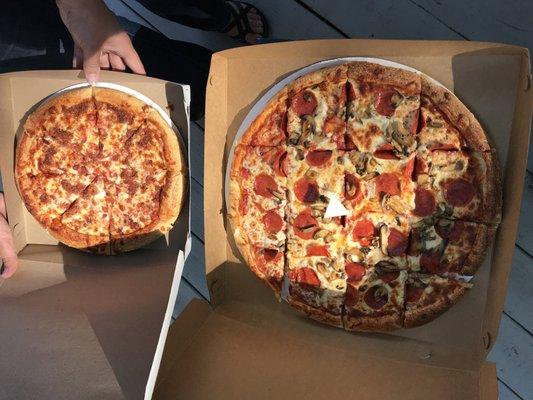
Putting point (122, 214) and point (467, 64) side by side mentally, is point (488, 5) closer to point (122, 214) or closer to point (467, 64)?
point (467, 64)

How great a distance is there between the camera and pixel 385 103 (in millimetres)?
2094

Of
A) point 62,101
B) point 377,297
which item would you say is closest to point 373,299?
point 377,297

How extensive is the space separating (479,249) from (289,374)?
931mm

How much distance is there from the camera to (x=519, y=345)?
2.86 meters

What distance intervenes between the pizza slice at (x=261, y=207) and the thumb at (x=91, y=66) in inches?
28.2

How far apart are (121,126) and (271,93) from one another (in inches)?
29.7

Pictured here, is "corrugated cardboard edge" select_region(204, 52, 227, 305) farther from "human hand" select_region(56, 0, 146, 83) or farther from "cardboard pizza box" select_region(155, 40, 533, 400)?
"human hand" select_region(56, 0, 146, 83)

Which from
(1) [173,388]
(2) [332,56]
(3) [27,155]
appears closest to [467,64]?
(2) [332,56]

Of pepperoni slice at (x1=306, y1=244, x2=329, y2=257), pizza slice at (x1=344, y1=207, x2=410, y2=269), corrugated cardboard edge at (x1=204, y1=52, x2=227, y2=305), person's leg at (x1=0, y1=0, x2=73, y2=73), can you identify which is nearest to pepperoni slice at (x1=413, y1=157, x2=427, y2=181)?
pizza slice at (x1=344, y1=207, x2=410, y2=269)

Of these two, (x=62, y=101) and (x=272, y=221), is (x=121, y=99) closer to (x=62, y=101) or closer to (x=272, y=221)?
(x=62, y=101)

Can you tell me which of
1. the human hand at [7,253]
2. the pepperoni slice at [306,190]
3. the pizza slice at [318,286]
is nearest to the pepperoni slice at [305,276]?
the pizza slice at [318,286]

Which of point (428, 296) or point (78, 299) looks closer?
point (78, 299)

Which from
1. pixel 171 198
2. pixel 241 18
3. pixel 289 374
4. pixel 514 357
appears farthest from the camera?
pixel 514 357

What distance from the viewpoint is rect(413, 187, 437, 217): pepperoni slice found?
81.7 inches
